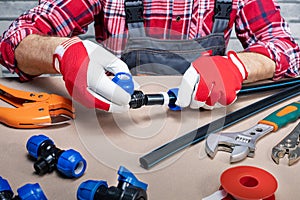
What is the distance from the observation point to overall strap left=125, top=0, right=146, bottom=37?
1010 millimetres

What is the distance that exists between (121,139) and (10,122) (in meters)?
0.19

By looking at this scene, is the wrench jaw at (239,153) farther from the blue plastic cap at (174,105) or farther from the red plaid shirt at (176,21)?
the red plaid shirt at (176,21)

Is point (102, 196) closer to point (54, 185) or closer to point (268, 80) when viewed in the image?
point (54, 185)

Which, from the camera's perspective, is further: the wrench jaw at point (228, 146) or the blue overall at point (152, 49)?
the blue overall at point (152, 49)

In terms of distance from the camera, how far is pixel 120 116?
74 centimetres

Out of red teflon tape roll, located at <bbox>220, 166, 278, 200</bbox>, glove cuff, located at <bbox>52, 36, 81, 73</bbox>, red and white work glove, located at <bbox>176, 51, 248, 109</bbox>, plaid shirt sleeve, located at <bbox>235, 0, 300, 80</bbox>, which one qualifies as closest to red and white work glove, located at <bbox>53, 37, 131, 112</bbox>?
glove cuff, located at <bbox>52, 36, 81, 73</bbox>

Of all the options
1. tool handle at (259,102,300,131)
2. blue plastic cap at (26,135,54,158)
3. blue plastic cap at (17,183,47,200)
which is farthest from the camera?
tool handle at (259,102,300,131)

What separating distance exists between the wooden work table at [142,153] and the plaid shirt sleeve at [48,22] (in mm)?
143

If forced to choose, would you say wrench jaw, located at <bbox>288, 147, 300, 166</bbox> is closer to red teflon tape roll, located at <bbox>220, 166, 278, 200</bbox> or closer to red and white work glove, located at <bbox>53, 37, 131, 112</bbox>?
red teflon tape roll, located at <bbox>220, 166, 278, 200</bbox>

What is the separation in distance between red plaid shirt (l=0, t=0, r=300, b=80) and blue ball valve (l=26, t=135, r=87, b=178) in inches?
14.4

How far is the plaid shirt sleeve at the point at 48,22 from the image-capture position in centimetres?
90

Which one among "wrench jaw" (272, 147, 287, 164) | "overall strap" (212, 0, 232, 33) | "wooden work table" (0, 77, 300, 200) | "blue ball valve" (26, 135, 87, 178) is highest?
"overall strap" (212, 0, 232, 33)

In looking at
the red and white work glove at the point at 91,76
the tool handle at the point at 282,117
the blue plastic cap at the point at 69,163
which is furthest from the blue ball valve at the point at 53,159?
the tool handle at the point at 282,117

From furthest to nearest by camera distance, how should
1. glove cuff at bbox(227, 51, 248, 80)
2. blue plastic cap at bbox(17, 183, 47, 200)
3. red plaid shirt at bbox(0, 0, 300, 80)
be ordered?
red plaid shirt at bbox(0, 0, 300, 80) < glove cuff at bbox(227, 51, 248, 80) < blue plastic cap at bbox(17, 183, 47, 200)
